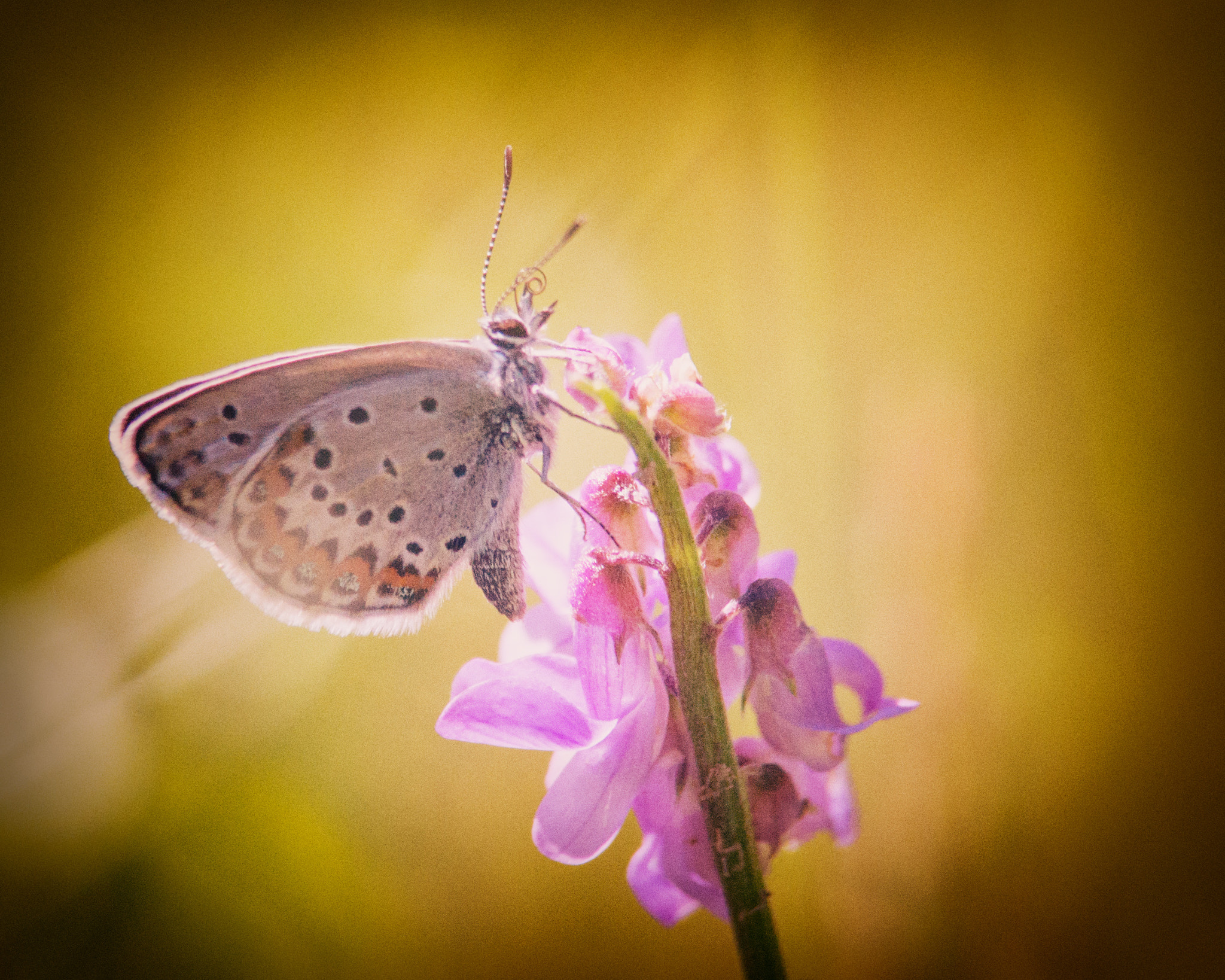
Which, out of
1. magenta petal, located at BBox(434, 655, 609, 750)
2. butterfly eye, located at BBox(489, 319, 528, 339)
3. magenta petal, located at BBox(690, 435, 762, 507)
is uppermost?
butterfly eye, located at BBox(489, 319, 528, 339)

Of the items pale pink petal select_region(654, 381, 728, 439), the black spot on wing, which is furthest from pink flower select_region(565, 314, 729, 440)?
the black spot on wing

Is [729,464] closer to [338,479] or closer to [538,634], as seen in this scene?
[538,634]

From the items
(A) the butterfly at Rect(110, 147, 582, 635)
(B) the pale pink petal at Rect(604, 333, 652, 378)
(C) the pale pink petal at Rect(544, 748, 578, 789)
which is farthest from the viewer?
(A) the butterfly at Rect(110, 147, 582, 635)

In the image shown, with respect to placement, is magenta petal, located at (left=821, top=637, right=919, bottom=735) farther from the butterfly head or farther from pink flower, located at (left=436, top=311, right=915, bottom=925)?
the butterfly head

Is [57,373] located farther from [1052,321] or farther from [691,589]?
[1052,321]

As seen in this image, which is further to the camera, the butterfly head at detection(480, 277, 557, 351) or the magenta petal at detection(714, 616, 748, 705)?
the butterfly head at detection(480, 277, 557, 351)

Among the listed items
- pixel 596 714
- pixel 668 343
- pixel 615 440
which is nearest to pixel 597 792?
pixel 596 714

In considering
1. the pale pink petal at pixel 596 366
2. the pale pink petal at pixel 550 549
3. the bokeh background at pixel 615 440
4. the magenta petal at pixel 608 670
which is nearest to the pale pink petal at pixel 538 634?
the pale pink petal at pixel 550 549

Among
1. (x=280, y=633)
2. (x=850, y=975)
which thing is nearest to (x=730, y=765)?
(x=850, y=975)
